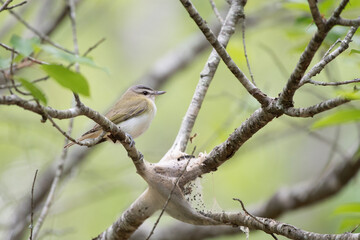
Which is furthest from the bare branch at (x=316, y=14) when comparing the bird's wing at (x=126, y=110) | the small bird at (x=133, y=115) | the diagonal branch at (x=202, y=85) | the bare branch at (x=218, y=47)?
the bird's wing at (x=126, y=110)

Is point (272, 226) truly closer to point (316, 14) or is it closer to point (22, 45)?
point (316, 14)

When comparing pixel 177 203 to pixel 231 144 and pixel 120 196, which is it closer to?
pixel 231 144

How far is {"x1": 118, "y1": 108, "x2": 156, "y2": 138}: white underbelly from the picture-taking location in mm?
4430

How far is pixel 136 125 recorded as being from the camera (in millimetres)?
4488

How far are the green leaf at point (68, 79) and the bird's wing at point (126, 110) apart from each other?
278cm

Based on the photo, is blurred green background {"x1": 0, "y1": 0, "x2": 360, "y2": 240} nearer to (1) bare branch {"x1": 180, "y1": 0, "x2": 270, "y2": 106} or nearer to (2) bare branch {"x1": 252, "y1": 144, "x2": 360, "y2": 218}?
(2) bare branch {"x1": 252, "y1": 144, "x2": 360, "y2": 218}

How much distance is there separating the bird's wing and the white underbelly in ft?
0.13

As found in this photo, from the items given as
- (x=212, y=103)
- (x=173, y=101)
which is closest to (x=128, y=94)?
(x=212, y=103)

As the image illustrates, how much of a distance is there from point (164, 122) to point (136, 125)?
586cm

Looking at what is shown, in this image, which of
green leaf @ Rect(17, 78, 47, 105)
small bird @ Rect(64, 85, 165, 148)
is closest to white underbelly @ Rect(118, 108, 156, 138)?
small bird @ Rect(64, 85, 165, 148)

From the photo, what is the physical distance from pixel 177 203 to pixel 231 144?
591mm

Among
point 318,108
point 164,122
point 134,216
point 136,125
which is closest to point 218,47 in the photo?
point 318,108

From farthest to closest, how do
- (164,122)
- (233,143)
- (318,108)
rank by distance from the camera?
(164,122), (233,143), (318,108)

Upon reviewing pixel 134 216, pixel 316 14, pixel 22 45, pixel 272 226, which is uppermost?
pixel 22 45
